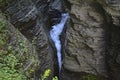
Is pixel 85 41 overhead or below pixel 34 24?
below

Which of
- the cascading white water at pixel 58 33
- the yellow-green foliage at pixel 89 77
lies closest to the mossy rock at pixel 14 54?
the yellow-green foliage at pixel 89 77

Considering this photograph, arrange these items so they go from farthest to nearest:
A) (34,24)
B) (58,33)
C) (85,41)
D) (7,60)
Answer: (58,33) → (85,41) → (34,24) → (7,60)

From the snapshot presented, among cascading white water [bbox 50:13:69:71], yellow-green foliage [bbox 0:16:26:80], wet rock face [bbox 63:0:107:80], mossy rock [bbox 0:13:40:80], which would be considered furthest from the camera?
cascading white water [bbox 50:13:69:71]

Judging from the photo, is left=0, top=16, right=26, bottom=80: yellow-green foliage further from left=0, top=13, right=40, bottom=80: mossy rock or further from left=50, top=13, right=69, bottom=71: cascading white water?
left=50, top=13, right=69, bottom=71: cascading white water

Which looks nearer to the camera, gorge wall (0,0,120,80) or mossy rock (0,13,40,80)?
mossy rock (0,13,40,80)

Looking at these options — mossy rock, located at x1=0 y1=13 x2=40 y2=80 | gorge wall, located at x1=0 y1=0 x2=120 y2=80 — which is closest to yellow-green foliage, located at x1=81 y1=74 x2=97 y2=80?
gorge wall, located at x1=0 y1=0 x2=120 y2=80

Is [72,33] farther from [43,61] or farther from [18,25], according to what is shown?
[18,25]

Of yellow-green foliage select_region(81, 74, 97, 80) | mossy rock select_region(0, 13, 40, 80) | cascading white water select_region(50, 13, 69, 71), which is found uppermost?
mossy rock select_region(0, 13, 40, 80)

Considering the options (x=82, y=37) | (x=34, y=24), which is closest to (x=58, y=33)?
(x=82, y=37)

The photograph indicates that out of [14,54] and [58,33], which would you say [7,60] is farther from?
[58,33]

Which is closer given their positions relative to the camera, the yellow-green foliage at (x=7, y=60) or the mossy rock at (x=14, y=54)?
the yellow-green foliage at (x=7, y=60)

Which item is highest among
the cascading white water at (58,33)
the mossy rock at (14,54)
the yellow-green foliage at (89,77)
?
the mossy rock at (14,54)

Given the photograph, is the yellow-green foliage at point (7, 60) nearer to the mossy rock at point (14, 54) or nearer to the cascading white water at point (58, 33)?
the mossy rock at point (14, 54)

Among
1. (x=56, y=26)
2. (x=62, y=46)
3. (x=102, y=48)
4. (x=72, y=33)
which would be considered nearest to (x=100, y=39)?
(x=102, y=48)
